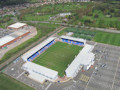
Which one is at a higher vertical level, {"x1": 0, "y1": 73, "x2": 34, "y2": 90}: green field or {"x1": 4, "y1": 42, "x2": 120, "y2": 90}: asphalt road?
{"x1": 4, "y1": 42, "x2": 120, "y2": 90}: asphalt road

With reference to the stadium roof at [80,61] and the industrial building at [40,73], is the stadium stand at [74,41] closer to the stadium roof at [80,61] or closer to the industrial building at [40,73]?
the stadium roof at [80,61]

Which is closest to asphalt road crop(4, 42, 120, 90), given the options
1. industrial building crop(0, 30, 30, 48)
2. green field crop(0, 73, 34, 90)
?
green field crop(0, 73, 34, 90)

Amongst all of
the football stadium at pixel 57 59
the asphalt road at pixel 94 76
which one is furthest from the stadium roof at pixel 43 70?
the asphalt road at pixel 94 76

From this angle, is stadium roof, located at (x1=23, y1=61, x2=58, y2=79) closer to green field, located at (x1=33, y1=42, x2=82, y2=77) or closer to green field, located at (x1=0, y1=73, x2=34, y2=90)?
green field, located at (x1=33, y1=42, x2=82, y2=77)

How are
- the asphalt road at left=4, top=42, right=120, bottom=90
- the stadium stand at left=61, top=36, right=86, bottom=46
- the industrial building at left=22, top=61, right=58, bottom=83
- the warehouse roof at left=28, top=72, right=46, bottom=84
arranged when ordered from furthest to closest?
1. the stadium stand at left=61, top=36, right=86, bottom=46
2. the warehouse roof at left=28, top=72, right=46, bottom=84
3. the industrial building at left=22, top=61, right=58, bottom=83
4. the asphalt road at left=4, top=42, right=120, bottom=90

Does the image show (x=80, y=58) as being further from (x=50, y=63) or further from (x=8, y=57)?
(x=8, y=57)

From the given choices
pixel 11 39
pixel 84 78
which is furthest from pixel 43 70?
pixel 11 39

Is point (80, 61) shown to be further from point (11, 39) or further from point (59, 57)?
point (11, 39)
